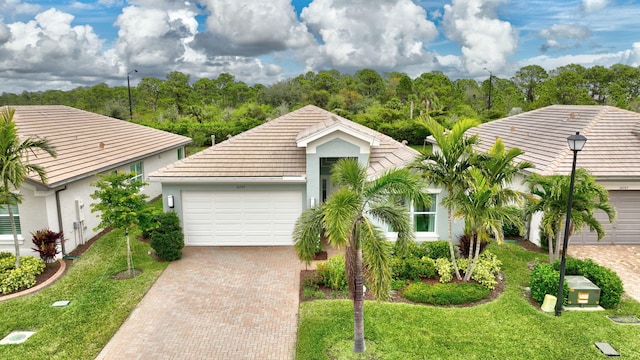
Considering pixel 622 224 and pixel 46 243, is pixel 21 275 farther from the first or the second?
pixel 622 224

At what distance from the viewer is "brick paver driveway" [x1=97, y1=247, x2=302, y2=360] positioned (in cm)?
917

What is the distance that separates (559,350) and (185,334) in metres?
8.09

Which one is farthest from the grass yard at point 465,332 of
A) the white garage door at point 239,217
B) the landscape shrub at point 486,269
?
the white garage door at point 239,217

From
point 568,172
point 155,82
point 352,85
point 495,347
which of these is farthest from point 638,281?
point 155,82

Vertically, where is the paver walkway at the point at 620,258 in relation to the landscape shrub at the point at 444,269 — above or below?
below

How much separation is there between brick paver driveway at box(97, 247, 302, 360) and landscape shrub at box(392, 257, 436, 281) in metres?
2.94

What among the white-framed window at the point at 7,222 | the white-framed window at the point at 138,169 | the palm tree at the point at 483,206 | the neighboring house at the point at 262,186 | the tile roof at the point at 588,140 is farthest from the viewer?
the white-framed window at the point at 138,169

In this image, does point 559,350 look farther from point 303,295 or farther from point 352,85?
point 352,85

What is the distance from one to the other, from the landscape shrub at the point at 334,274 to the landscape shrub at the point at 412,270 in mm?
1503

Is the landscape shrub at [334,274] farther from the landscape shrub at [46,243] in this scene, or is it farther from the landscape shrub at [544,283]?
the landscape shrub at [46,243]

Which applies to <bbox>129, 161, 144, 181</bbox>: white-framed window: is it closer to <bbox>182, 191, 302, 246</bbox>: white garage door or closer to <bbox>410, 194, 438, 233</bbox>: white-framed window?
<bbox>182, 191, 302, 246</bbox>: white garage door

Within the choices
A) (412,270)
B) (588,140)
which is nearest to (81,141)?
(412,270)

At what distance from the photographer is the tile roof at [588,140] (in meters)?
15.1

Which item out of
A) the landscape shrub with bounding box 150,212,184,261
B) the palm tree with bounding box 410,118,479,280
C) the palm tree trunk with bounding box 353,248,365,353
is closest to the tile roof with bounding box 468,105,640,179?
the palm tree with bounding box 410,118,479,280
